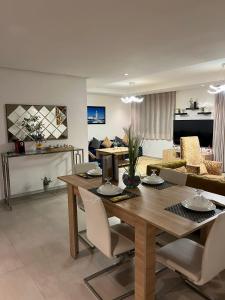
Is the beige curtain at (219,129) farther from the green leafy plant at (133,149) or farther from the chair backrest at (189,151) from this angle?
the green leafy plant at (133,149)

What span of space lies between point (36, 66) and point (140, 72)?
6.55 feet

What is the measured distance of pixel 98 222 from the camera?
1846 mm

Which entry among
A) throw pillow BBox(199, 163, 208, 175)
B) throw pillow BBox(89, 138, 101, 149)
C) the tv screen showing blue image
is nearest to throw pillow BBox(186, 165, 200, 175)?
throw pillow BBox(199, 163, 208, 175)

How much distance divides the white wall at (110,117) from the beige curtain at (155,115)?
39cm

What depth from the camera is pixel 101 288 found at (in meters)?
2.03

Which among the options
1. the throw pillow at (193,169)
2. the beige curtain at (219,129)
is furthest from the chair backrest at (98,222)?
the beige curtain at (219,129)

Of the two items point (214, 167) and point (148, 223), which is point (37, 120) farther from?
point (214, 167)

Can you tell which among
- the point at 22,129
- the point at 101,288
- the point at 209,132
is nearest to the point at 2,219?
the point at 22,129

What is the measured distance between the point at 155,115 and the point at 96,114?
2.14 meters

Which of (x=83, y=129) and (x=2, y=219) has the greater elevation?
(x=83, y=129)

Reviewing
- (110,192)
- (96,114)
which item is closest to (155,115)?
(96,114)

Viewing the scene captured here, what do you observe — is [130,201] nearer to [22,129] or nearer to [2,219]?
[2,219]

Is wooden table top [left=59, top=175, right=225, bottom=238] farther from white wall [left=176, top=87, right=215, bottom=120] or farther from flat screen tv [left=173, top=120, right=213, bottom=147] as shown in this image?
white wall [left=176, top=87, right=215, bottom=120]

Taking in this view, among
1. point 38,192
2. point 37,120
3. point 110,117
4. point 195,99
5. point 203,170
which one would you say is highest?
point 195,99
